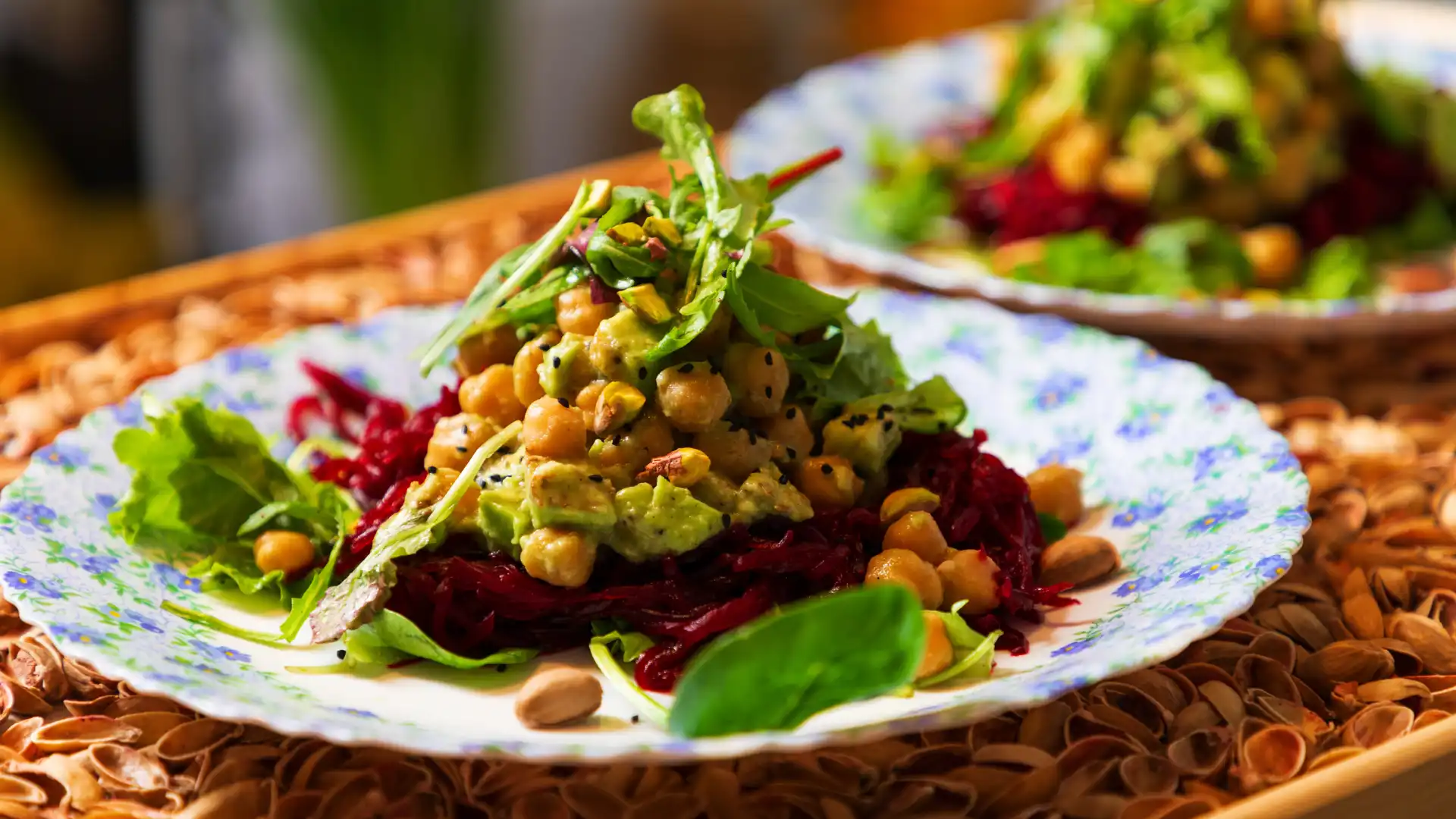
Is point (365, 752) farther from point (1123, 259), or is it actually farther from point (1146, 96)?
point (1146, 96)

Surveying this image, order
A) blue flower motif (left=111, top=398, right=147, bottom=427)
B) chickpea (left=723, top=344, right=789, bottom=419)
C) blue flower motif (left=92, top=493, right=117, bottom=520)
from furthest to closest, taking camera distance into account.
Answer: blue flower motif (left=111, top=398, right=147, bottom=427)
blue flower motif (left=92, top=493, right=117, bottom=520)
chickpea (left=723, top=344, right=789, bottom=419)

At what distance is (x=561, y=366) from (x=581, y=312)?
0.31ft

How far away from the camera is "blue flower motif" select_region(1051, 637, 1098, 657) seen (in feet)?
6.72

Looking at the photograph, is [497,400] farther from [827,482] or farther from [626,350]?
[827,482]

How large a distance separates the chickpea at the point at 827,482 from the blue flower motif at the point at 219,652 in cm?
79

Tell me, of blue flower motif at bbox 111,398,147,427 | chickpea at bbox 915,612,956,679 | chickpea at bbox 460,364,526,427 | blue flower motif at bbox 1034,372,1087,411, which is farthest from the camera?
blue flower motif at bbox 1034,372,1087,411

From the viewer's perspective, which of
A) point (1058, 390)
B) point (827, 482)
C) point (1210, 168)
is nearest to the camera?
point (827, 482)

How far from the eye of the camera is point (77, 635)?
6.34 feet

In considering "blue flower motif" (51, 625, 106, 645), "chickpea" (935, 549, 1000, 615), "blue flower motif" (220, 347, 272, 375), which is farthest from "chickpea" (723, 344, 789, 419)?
"blue flower motif" (220, 347, 272, 375)

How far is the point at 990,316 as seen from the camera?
3.13 m

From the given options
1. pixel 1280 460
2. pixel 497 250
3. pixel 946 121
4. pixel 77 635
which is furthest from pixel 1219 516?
pixel 946 121

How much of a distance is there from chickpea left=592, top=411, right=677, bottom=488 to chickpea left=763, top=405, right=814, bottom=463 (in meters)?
0.17

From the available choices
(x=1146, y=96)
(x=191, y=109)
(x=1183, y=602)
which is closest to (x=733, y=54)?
(x=191, y=109)

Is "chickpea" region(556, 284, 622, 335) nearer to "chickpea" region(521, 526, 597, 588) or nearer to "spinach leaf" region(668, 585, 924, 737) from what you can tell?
"chickpea" region(521, 526, 597, 588)
